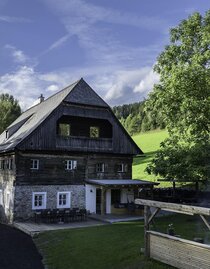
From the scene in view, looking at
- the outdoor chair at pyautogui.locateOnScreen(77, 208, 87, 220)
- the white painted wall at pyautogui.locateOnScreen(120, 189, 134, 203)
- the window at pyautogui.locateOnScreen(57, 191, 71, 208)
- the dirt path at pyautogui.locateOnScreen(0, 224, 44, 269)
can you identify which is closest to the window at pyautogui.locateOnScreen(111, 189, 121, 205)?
the white painted wall at pyautogui.locateOnScreen(120, 189, 134, 203)

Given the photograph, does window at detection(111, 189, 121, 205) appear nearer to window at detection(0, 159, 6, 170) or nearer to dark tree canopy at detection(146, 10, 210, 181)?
dark tree canopy at detection(146, 10, 210, 181)

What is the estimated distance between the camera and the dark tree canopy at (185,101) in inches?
770

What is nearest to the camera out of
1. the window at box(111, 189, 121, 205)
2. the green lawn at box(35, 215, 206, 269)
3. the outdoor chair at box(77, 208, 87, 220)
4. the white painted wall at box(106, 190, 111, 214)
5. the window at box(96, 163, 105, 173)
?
the green lawn at box(35, 215, 206, 269)

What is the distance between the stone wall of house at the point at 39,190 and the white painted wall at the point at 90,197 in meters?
0.32

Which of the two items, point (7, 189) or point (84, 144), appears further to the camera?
point (84, 144)

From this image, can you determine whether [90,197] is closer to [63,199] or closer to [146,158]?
[63,199]

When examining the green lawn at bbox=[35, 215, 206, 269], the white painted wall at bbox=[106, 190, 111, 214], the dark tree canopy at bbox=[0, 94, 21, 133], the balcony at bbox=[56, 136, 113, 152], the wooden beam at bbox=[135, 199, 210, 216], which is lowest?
the green lawn at bbox=[35, 215, 206, 269]

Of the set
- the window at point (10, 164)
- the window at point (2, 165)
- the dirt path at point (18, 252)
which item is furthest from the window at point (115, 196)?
the dirt path at point (18, 252)

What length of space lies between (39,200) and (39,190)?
2.43 feet

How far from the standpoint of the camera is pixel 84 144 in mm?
27844

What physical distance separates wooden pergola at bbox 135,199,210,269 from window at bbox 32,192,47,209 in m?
13.7

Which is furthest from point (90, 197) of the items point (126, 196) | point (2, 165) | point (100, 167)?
point (2, 165)

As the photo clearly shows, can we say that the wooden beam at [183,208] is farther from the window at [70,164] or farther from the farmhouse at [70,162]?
the window at [70,164]

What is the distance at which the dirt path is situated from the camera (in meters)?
14.2
